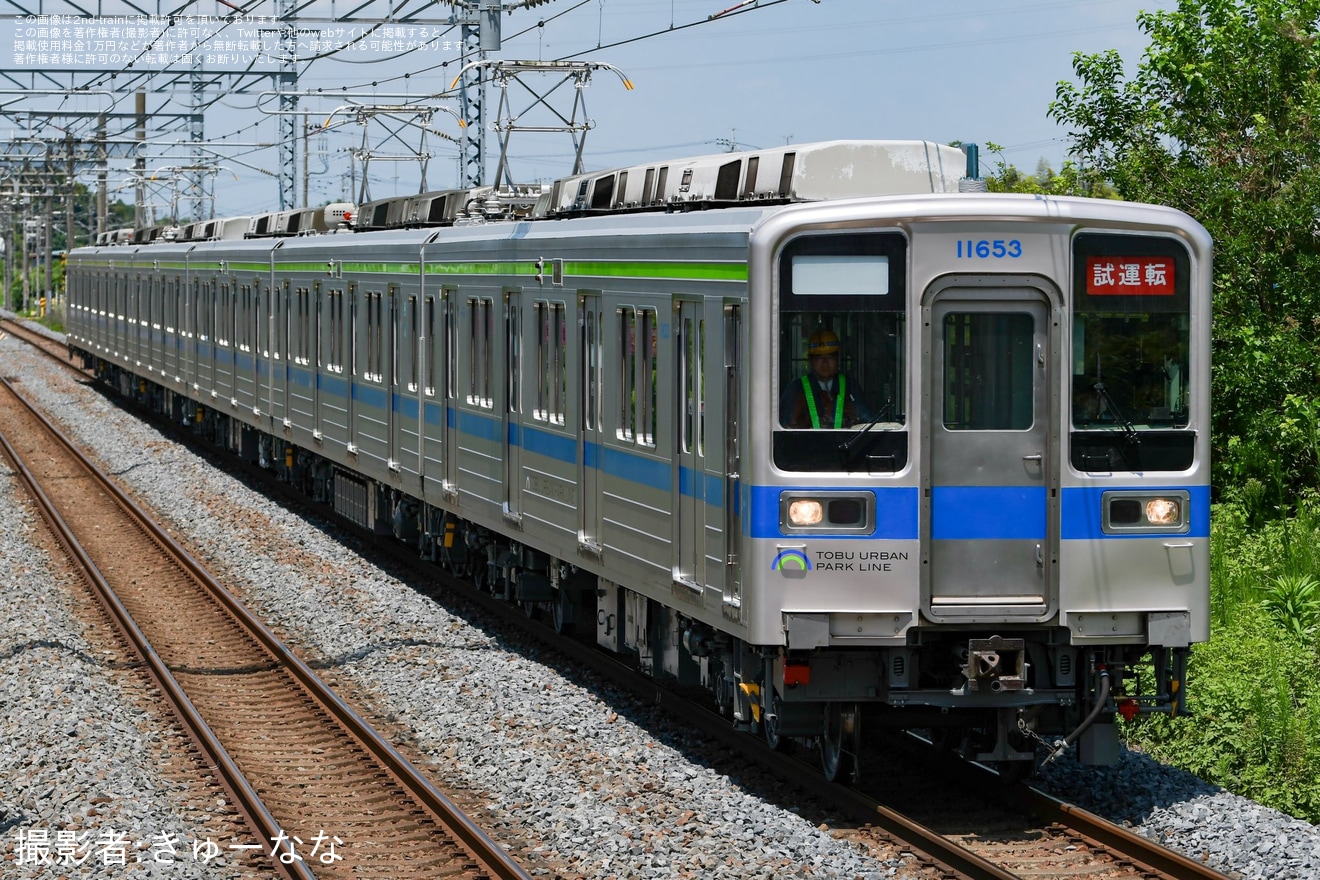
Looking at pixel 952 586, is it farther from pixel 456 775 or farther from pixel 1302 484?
pixel 1302 484

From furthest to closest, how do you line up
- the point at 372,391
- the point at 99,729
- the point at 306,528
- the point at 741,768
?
1. the point at 306,528
2. the point at 372,391
3. the point at 99,729
4. the point at 741,768

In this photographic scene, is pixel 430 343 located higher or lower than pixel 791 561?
higher

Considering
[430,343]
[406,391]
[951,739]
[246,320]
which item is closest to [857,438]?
[951,739]

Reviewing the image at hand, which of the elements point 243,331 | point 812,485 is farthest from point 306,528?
point 812,485

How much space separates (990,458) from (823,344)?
897 mm

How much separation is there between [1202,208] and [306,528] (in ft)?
30.2

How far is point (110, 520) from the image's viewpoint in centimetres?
2009

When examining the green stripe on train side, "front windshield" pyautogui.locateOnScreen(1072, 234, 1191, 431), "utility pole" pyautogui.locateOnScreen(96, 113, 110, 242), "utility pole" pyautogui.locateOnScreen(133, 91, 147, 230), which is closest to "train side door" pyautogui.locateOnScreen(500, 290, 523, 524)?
the green stripe on train side

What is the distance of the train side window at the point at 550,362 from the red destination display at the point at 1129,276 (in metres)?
3.93

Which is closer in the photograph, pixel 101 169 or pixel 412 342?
pixel 412 342

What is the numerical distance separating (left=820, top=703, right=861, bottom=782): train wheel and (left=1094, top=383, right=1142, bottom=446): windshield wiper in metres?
1.72

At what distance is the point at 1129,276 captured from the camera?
27.7 feet

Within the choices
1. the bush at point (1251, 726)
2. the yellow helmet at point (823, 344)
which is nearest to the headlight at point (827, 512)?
the yellow helmet at point (823, 344)

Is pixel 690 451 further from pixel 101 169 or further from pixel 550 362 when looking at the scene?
pixel 101 169
